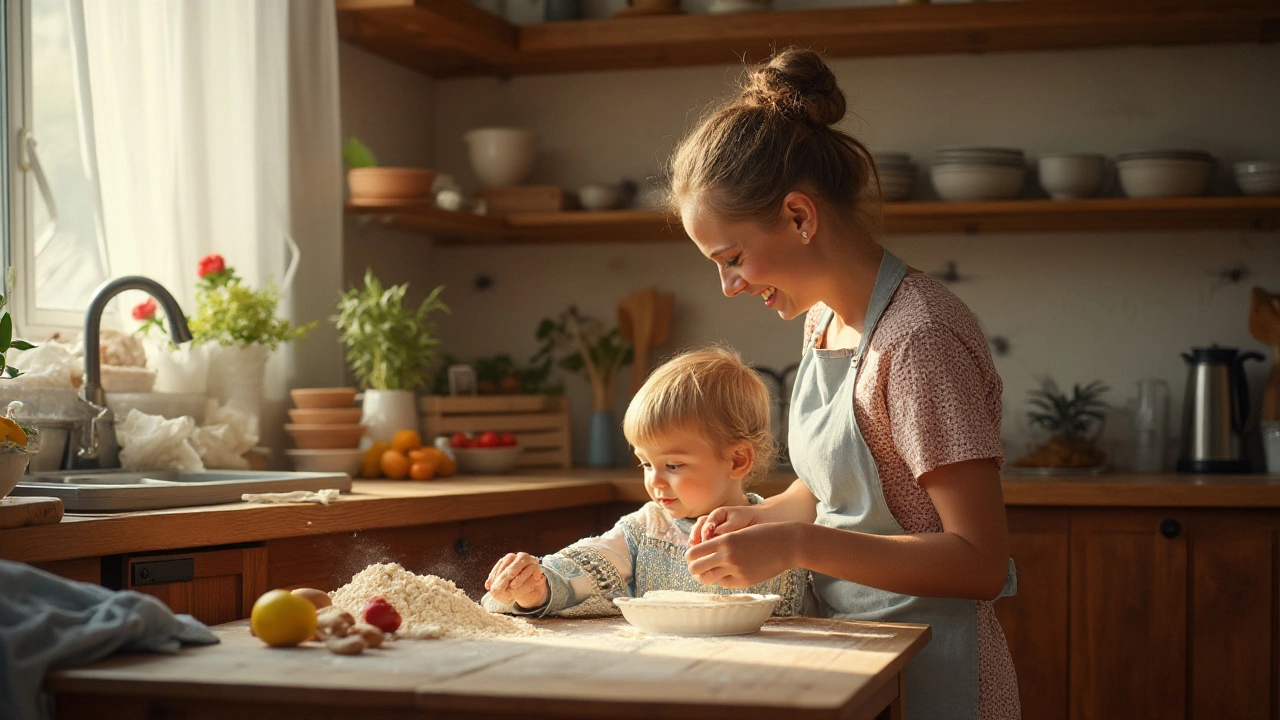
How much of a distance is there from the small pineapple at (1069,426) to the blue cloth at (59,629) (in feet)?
7.94

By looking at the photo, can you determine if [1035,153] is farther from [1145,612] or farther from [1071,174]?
[1145,612]

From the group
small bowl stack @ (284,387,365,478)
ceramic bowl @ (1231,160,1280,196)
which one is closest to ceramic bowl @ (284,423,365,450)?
small bowl stack @ (284,387,365,478)

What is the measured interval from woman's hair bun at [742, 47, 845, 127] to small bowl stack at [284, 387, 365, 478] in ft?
4.91

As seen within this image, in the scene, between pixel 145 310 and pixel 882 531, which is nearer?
pixel 882 531

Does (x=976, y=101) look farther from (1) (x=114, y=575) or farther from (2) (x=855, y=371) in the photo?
(1) (x=114, y=575)

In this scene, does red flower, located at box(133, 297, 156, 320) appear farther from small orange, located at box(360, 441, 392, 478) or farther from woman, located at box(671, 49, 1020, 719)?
woman, located at box(671, 49, 1020, 719)

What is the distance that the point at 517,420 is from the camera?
337 cm

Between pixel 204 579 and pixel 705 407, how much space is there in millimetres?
784

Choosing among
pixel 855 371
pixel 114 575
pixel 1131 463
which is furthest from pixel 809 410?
pixel 1131 463

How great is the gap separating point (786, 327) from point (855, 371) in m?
2.03

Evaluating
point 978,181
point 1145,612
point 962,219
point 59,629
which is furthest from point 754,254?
point 962,219

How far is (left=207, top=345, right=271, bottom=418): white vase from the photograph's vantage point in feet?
8.93

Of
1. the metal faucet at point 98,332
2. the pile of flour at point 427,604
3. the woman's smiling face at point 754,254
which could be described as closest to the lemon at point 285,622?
the pile of flour at point 427,604

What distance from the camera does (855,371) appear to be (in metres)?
1.62
